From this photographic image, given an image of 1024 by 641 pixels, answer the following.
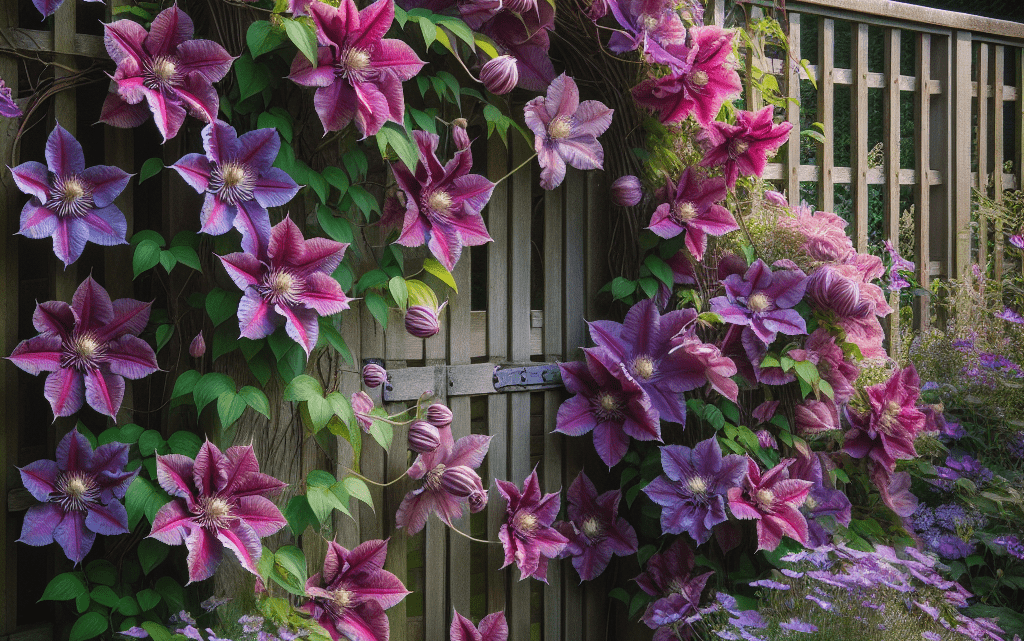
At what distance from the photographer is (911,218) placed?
10.00 feet

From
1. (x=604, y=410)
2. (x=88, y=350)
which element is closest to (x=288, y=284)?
(x=88, y=350)

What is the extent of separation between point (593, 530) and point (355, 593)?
64 cm

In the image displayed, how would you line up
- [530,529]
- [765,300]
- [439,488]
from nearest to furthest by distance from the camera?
1. [439,488]
2. [530,529]
3. [765,300]

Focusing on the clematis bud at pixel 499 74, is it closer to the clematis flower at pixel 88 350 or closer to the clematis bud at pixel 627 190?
the clematis bud at pixel 627 190

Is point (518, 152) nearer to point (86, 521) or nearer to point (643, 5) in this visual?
point (643, 5)

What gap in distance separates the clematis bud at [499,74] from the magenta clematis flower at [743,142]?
56 cm

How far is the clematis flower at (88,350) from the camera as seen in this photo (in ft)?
4.39

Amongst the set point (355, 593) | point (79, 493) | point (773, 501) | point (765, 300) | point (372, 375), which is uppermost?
point (765, 300)

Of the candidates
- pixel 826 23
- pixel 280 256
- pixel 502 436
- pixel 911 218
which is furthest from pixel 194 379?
pixel 911 218

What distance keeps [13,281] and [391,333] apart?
718mm

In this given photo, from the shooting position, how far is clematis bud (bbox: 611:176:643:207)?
1979 millimetres

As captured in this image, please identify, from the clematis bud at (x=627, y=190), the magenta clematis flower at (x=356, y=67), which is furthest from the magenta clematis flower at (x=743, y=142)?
the magenta clematis flower at (x=356, y=67)

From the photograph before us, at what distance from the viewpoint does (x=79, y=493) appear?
1.38 metres

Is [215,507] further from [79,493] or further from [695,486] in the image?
[695,486]
